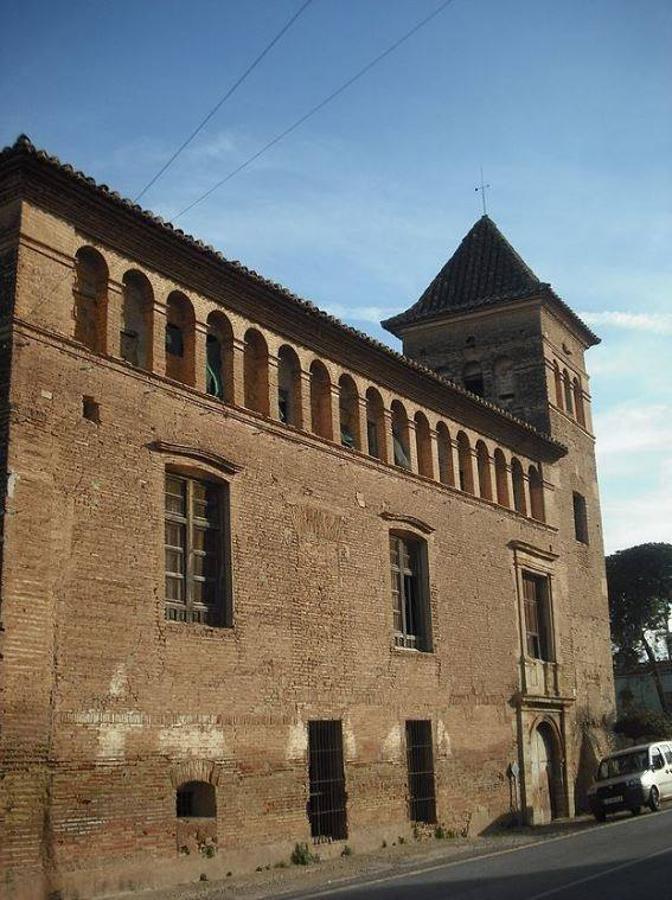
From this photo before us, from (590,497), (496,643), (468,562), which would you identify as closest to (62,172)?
(468,562)

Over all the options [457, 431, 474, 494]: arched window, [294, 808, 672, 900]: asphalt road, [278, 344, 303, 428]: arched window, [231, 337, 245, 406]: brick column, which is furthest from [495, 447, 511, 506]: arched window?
[231, 337, 245, 406]: brick column

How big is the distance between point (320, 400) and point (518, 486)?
8725mm

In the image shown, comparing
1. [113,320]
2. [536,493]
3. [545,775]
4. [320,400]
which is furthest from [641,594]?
[113,320]

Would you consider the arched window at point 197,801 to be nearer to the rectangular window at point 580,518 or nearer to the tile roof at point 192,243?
the tile roof at point 192,243

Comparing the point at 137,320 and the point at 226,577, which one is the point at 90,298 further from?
the point at 226,577

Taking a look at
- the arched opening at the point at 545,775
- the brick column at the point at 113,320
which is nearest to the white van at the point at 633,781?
the arched opening at the point at 545,775

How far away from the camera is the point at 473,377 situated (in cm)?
2983

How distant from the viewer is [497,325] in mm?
29844

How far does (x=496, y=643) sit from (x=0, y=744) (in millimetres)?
13253

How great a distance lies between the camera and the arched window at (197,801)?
15141mm

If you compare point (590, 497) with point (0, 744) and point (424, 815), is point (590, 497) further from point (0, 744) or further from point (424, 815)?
point (0, 744)

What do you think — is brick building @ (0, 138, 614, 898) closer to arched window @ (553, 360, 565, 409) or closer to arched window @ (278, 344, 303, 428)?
arched window @ (278, 344, 303, 428)

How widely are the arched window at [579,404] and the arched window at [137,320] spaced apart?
17952 millimetres

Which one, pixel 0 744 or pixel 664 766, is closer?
pixel 0 744
